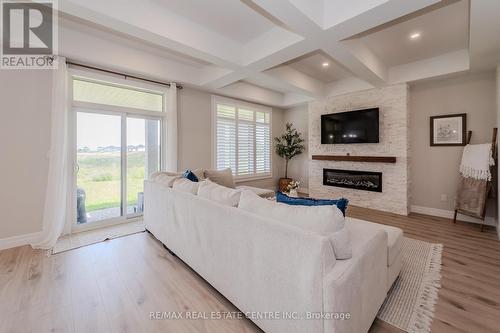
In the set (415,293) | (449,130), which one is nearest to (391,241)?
(415,293)

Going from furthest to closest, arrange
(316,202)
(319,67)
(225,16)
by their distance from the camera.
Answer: (319,67), (225,16), (316,202)

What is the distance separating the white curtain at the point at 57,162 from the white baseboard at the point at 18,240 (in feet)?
0.62

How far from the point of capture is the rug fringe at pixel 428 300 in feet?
5.44

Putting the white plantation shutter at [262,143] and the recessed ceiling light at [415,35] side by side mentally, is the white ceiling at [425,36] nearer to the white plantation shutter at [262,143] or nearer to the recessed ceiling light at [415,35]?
the recessed ceiling light at [415,35]

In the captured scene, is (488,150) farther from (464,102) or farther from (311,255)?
(311,255)

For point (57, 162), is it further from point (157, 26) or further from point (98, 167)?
point (157, 26)

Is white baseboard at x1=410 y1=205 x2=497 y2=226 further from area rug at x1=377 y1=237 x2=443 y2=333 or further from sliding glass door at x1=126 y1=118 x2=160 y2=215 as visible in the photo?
sliding glass door at x1=126 y1=118 x2=160 y2=215

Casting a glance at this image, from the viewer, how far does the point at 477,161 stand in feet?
12.0

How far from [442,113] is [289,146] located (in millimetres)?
3478

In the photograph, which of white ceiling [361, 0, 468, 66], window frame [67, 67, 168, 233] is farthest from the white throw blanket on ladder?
window frame [67, 67, 168, 233]

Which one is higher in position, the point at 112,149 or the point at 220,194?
the point at 112,149

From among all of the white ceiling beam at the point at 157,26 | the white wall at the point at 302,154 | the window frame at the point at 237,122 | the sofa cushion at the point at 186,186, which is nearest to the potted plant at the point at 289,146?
the white wall at the point at 302,154

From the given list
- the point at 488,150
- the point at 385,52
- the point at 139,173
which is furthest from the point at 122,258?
the point at 488,150

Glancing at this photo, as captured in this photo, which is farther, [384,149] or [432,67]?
[384,149]
